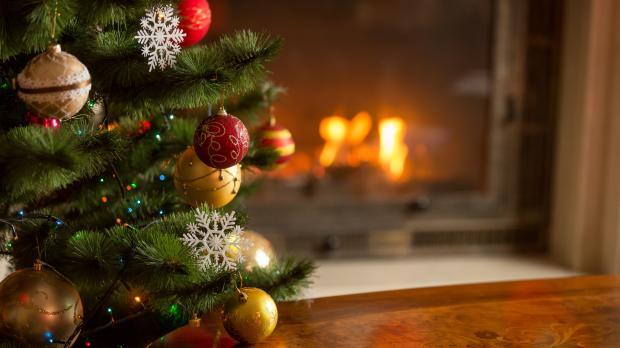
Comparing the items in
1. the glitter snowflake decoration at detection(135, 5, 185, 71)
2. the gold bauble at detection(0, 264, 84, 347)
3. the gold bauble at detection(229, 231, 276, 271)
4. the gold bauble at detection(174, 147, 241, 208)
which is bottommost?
the gold bauble at detection(0, 264, 84, 347)

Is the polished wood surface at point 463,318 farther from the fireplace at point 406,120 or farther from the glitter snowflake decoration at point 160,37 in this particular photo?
the fireplace at point 406,120

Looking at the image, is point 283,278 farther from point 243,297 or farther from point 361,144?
point 361,144

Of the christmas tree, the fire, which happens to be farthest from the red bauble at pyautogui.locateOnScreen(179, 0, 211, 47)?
the fire

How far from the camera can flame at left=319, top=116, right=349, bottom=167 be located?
2652 mm

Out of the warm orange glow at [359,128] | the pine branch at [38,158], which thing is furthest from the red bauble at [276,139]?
the warm orange glow at [359,128]

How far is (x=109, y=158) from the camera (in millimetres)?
919

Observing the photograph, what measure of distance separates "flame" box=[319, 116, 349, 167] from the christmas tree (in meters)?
1.55

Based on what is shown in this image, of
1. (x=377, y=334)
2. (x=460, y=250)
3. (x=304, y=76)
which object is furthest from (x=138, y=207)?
(x=460, y=250)

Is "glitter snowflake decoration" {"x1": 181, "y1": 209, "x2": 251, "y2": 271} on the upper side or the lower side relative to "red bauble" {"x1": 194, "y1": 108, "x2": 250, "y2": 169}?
lower

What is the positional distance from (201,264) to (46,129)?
0.90 ft

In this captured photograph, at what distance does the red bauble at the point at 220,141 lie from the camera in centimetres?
94

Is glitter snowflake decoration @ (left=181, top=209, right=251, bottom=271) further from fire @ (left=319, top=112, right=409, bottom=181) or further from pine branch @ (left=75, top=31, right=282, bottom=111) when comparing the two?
fire @ (left=319, top=112, right=409, bottom=181)

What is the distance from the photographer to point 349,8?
2594 millimetres

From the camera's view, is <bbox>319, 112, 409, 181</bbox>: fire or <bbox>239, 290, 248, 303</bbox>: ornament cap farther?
<bbox>319, 112, 409, 181</bbox>: fire
